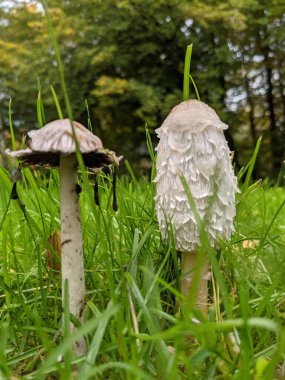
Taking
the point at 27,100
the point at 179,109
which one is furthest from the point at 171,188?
the point at 27,100

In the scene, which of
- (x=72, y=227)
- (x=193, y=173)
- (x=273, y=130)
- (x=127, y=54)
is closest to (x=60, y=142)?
(x=72, y=227)

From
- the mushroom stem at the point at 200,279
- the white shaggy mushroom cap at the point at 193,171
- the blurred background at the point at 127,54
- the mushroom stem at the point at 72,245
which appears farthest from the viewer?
the blurred background at the point at 127,54

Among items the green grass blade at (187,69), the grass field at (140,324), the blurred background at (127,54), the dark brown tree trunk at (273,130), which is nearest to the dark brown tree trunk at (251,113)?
the dark brown tree trunk at (273,130)

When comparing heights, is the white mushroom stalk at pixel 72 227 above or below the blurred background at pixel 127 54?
below

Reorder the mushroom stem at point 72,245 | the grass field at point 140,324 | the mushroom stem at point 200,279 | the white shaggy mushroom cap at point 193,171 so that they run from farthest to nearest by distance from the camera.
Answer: the mushroom stem at point 200,279, the white shaggy mushroom cap at point 193,171, the mushroom stem at point 72,245, the grass field at point 140,324

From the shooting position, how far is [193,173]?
1.07 m

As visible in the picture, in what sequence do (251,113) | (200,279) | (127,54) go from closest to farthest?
(200,279) → (127,54) → (251,113)

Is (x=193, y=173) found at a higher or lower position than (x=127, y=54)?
lower

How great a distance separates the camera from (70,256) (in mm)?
945

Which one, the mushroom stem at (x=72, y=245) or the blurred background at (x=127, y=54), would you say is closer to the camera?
the mushroom stem at (x=72, y=245)

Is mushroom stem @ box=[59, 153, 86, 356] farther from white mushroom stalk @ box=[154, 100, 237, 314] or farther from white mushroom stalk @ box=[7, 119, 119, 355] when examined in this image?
white mushroom stalk @ box=[154, 100, 237, 314]

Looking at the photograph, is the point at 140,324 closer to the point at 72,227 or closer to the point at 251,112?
the point at 72,227

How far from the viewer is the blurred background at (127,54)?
29.9ft

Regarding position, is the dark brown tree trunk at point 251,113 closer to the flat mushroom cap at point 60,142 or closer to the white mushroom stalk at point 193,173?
the white mushroom stalk at point 193,173
